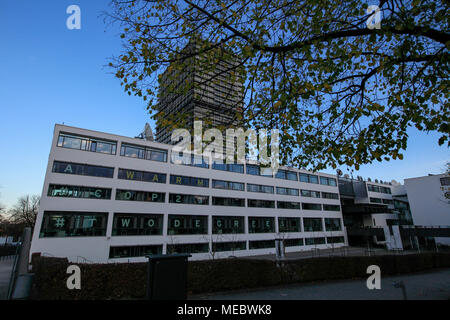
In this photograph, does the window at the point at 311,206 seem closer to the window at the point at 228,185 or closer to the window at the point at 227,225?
the window at the point at 228,185

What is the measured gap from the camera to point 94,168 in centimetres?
2581

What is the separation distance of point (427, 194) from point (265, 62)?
5311 cm

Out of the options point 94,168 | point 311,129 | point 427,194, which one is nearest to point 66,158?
point 94,168

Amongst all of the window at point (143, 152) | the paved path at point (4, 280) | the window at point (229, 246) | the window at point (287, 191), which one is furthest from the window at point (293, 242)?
the paved path at point (4, 280)

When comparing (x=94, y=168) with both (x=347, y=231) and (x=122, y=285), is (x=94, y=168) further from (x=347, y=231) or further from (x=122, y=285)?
(x=347, y=231)

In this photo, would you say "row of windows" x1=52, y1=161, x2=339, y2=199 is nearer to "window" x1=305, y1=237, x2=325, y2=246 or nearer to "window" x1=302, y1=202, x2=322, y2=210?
"window" x1=302, y1=202, x2=322, y2=210

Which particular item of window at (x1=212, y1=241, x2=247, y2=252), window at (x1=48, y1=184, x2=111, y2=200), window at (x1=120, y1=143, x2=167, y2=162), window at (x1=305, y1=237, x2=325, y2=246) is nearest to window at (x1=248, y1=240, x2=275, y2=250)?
window at (x1=212, y1=241, x2=247, y2=252)

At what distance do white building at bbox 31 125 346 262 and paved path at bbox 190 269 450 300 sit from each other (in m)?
15.6

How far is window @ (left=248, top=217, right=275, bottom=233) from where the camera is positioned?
36688mm

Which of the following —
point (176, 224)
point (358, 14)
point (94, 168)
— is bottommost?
point (176, 224)

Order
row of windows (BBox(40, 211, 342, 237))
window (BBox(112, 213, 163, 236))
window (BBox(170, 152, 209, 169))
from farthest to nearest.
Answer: window (BBox(170, 152, 209, 169)) → window (BBox(112, 213, 163, 236)) → row of windows (BBox(40, 211, 342, 237))

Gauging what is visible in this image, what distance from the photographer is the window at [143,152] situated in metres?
28.5

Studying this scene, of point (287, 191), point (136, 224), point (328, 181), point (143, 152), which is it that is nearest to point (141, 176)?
point (143, 152)

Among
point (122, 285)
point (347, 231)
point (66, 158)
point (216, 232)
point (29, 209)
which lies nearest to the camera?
point (122, 285)
